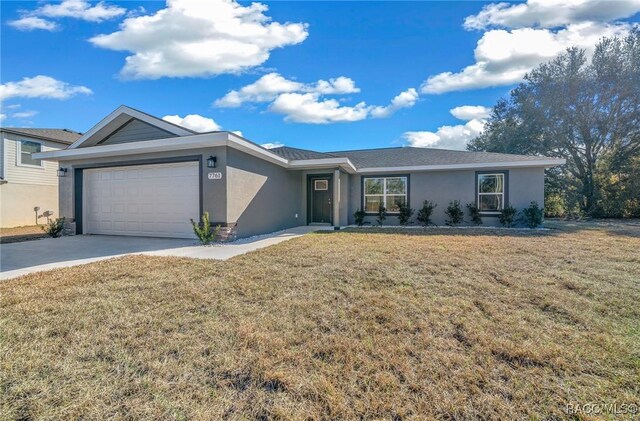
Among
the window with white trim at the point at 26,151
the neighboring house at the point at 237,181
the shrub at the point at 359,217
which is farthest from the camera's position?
the window with white trim at the point at 26,151

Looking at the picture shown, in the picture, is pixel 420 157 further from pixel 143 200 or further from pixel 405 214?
pixel 143 200

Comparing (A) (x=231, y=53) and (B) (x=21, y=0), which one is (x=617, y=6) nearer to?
(A) (x=231, y=53)

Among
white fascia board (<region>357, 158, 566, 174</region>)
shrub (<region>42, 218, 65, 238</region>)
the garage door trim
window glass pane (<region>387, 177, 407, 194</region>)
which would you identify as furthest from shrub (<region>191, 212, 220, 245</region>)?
window glass pane (<region>387, 177, 407, 194</region>)

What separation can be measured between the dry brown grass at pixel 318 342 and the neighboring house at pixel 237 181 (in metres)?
4.03

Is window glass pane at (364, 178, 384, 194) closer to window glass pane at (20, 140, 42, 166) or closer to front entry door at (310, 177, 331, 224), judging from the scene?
front entry door at (310, 177, 331, 224)

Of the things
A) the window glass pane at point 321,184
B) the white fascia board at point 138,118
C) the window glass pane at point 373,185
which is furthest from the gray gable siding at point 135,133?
the window glass pane at point 373,185

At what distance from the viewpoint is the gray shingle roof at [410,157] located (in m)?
11.9

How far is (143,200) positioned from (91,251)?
2868 millimetres

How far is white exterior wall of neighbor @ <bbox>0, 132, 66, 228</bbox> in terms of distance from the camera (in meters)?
13.9

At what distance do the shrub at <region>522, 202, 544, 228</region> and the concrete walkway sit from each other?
1022 centimetres

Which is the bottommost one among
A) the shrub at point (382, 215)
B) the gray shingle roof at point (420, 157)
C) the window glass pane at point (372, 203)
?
the shrub at point (382, 215)

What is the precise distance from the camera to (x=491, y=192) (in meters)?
12.0

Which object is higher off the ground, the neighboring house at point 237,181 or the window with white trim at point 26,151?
the window with white trim at point 26,151

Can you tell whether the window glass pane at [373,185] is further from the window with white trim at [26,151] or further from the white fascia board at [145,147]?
the window with white trim at [26,151]
